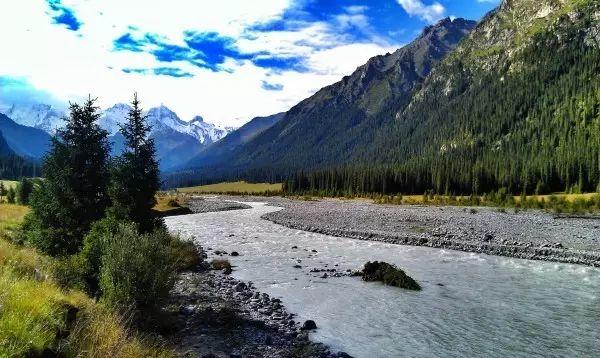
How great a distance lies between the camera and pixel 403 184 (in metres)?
162

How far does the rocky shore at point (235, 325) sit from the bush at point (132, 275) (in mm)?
1904

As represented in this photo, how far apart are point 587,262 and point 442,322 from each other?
21.6m

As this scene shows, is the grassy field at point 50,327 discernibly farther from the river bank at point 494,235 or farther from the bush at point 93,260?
the river bank at point 494,235

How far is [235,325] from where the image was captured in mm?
19250

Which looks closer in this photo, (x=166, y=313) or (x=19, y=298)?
(x=19, y=298)

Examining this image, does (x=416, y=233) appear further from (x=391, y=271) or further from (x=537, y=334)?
(x=537, y=334)

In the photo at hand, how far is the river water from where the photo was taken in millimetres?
17531

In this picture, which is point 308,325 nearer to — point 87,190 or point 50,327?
point 50,327

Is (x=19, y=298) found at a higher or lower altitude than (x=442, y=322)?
higher

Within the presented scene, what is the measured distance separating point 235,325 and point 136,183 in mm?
13139

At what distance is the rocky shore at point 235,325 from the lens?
1625cm

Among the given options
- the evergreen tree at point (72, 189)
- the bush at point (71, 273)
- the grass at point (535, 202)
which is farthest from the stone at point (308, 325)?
the grass at point (535, 202)

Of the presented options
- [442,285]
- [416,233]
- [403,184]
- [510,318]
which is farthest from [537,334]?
[403,184]

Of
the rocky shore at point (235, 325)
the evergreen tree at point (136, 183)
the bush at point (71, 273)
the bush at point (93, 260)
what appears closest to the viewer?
the bush at point (71, 273)
